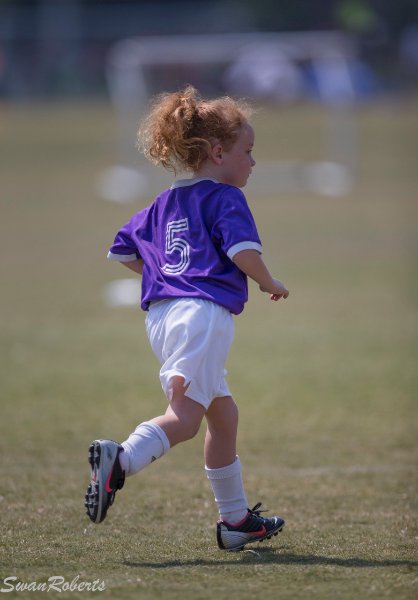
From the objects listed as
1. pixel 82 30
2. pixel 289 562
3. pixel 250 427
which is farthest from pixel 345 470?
pixel 82 30

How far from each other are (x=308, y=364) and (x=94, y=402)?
2250 millimetres

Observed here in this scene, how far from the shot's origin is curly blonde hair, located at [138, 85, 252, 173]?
13.3 ft

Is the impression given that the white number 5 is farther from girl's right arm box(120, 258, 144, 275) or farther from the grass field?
the grass field

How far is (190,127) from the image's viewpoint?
4047 mm

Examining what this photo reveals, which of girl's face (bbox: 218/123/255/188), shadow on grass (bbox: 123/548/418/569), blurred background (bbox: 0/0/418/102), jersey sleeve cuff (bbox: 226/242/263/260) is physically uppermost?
blurred background (bbox: 0/0/418/102)

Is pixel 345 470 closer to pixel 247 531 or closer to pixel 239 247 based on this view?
pixel 247 531

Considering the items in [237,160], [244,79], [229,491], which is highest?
[244,79]

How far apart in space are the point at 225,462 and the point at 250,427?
2.70 m

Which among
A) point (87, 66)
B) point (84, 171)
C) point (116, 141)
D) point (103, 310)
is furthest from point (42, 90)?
point (103, 310)

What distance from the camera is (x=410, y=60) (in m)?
33.8

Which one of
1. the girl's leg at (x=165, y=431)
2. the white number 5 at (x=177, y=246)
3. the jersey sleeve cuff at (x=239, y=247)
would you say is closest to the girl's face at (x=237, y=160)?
the white number 5 at (x=177, y=246)

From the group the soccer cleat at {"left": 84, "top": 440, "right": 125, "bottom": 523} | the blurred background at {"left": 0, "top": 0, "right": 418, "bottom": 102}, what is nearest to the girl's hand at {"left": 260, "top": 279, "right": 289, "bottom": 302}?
the soccer cleat at {"left": 84, "top": 440, "right": 125, "bottom": 523}

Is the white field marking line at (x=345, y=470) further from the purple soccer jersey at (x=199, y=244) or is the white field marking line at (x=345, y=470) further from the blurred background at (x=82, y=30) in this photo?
the blurred background at (x=82, y=30)

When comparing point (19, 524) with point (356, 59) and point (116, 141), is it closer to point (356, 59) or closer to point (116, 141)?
point (356, 59)
